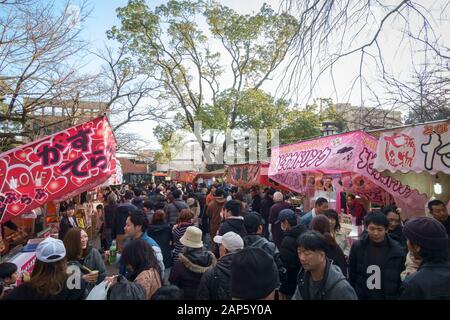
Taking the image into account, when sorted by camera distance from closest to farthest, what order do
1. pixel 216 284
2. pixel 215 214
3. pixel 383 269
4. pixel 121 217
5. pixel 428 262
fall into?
1. pixel 428 262
2. pixel 216 284
3. pixel 383 269
4. pixel 121 217
5. pixel 215 214

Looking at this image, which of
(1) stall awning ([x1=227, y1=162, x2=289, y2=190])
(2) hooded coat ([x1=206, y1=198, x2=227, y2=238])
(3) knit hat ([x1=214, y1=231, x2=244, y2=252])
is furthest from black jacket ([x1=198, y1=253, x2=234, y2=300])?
(1) stall awning ([x1=227, y1=162, x2=289, y2=190])

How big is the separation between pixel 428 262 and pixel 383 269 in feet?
3.17

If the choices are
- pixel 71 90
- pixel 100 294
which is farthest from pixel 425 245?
pixel 71 90

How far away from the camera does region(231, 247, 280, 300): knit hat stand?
216cm

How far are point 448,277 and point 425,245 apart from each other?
0.24 m

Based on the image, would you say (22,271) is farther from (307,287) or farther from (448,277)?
(448,277)

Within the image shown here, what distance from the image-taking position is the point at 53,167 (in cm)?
446

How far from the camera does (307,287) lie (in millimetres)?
2721

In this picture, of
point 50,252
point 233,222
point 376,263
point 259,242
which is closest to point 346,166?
point 233,222

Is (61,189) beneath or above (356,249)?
above

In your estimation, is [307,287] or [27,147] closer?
[307,287]

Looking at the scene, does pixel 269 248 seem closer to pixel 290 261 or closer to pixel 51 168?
pixel 290 261

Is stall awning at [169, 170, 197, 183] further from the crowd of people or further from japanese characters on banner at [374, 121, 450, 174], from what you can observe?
the crowd of people
